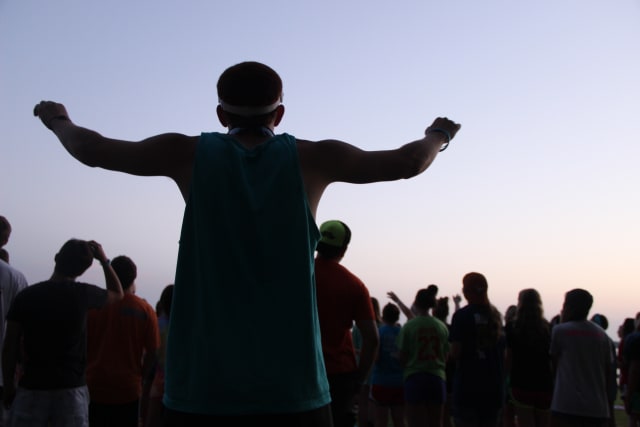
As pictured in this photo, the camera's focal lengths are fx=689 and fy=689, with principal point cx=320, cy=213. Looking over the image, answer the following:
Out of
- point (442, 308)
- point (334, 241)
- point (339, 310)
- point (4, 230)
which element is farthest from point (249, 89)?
point (442, 308)

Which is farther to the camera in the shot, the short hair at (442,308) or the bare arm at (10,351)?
the short hair at (442,308)

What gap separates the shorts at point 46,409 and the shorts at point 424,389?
4.06m

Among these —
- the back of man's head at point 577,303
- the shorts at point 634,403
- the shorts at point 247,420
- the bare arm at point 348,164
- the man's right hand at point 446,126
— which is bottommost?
the shorts at point 634,403

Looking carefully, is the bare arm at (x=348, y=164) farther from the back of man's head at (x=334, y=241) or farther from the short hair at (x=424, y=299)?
the short hair at (x=424, y=299)

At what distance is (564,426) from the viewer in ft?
21.3

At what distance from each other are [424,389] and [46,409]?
14.2ft

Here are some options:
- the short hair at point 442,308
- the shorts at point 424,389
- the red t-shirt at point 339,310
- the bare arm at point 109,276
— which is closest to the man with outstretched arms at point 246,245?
the red t-shirt at point 339,310

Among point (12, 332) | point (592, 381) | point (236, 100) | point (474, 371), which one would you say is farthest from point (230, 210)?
point (592, 381)

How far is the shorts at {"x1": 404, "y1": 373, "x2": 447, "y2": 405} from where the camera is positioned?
310 inches

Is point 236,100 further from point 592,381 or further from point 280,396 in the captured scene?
point 592,381

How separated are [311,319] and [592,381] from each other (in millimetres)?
5438

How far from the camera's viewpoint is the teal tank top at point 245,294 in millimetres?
1794

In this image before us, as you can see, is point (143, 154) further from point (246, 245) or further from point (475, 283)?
point (475, 283)

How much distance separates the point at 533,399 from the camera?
7145 mm
